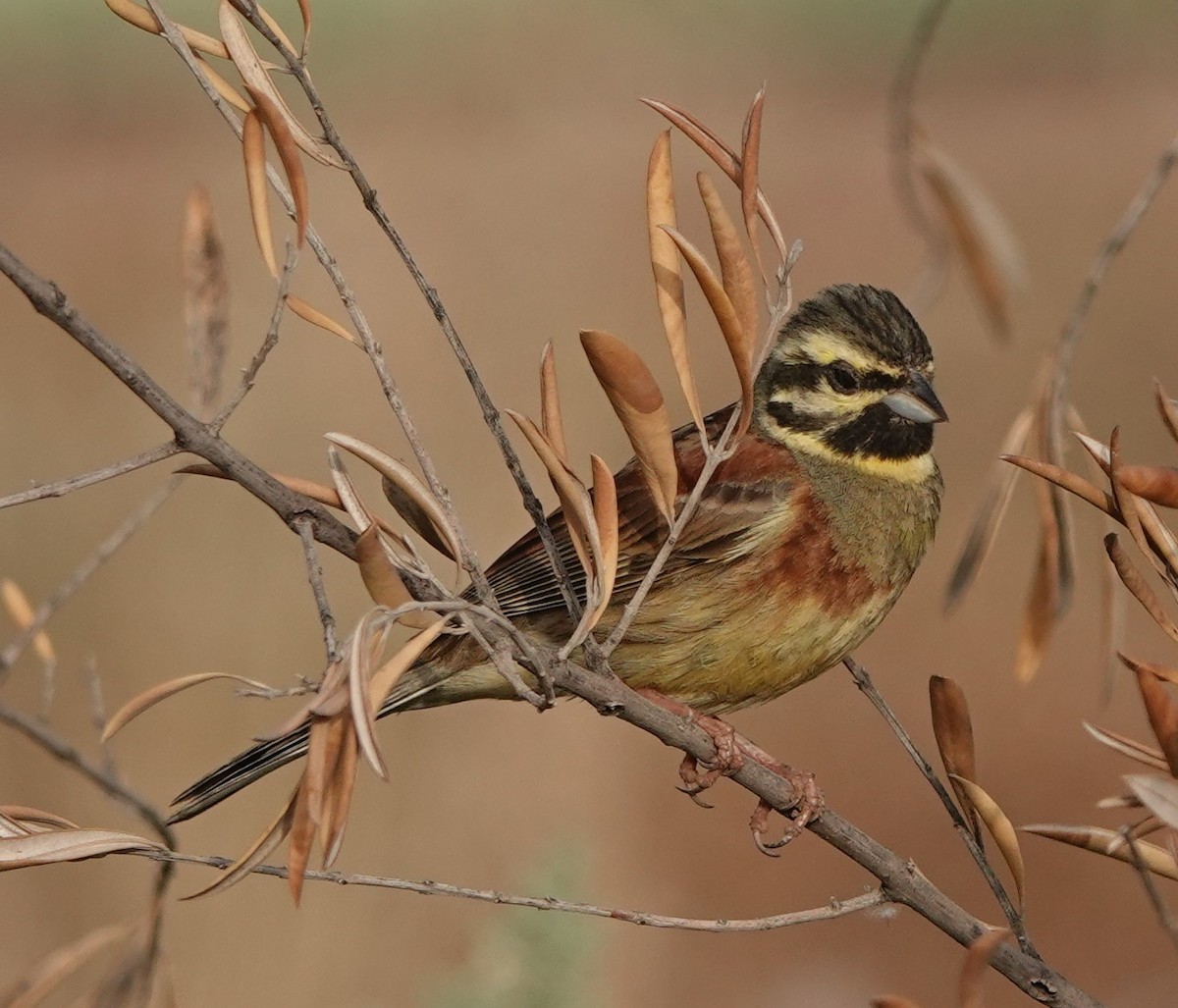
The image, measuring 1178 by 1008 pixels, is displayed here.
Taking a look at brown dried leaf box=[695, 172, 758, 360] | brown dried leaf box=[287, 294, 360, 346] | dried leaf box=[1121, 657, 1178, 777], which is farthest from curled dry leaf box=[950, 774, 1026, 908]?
brown dried leaf box=[287, 294, 360, 346]

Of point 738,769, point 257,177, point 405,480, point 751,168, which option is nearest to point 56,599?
point 405,480

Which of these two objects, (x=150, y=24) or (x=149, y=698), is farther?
(x=150, y=24)

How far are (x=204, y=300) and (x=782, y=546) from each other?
1674 mm

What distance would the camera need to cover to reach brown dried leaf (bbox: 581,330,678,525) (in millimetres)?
1439

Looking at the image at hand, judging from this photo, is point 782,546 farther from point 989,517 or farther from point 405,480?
point 405,480

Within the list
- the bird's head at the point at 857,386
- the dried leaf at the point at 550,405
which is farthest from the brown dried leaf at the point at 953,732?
the bird's head at the point at 857,386

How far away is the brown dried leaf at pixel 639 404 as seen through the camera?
1439mm

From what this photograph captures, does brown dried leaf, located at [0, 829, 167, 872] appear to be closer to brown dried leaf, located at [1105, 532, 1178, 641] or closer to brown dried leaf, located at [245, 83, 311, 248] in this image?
brown dried leaf, located at [245, 83, 311, 248]

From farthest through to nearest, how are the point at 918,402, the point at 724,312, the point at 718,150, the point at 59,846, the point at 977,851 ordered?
the point at 918,402
the point at 977,851
the point at 718,150
the point at 724,312
the point at 59,846

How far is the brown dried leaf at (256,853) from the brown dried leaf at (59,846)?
7 centimetres

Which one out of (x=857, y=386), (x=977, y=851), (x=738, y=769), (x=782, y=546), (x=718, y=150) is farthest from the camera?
(x=857, y=386)

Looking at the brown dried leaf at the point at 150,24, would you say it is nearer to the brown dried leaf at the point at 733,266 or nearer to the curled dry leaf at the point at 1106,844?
the brown dried leaf at the point at 733,266

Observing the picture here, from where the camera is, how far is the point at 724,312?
1.49 metres

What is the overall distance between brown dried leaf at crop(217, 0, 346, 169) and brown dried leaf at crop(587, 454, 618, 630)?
0.42 metres
